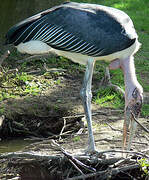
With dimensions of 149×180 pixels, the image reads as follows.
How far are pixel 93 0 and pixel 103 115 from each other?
628cm

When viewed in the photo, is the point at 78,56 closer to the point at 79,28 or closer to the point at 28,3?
the point at 79,28

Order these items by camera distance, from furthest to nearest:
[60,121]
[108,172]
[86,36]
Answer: [60,121]
[86,36]
[108,172]

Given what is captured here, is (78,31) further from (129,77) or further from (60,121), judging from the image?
(60,121)

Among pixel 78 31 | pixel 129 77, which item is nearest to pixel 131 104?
pixel 129 77

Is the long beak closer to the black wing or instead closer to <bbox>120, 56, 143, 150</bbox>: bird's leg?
<bbox>120, 56, 143, 150</bbox>: bird's leg

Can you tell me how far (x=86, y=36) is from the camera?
545 cm

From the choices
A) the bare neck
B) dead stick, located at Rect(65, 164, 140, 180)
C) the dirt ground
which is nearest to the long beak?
the bare neck

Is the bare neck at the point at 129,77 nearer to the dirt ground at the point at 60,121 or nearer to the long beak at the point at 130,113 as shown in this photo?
the long beak at the point at 130,113

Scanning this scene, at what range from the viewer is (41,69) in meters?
8.38

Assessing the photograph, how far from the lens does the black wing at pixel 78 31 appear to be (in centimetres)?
538

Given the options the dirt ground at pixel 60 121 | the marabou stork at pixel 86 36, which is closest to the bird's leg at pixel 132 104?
the marabou stork at pixel 86 36

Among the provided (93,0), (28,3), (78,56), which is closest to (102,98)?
(78,56)

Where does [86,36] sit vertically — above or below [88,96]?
above

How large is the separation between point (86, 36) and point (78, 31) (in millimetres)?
111
